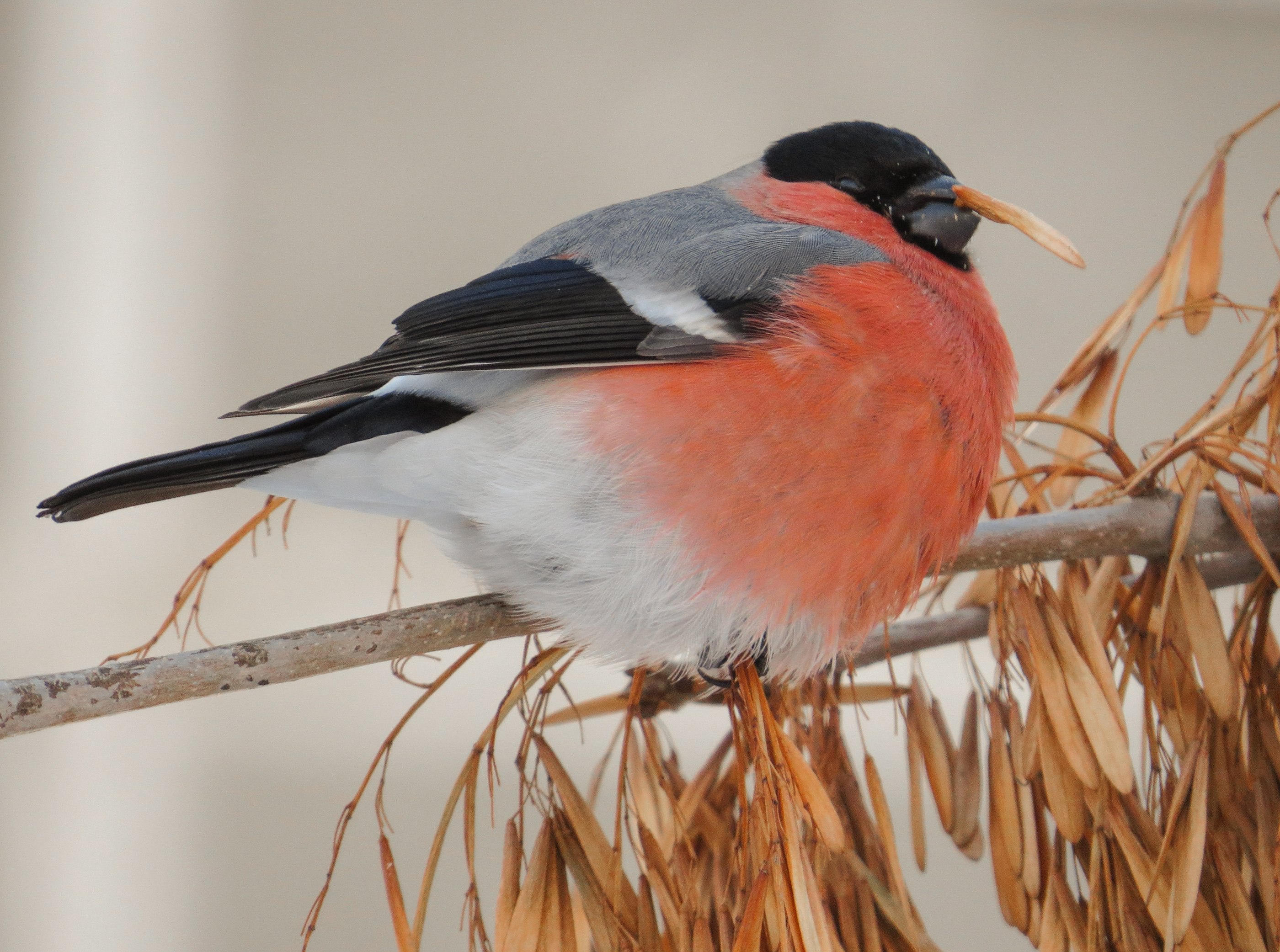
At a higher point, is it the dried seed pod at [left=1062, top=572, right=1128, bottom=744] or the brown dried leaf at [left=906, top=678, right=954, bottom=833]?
the dried seed pod at [left=1062, top=572, right=1128, bottom=744]

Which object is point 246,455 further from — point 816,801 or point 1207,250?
point 1207,250

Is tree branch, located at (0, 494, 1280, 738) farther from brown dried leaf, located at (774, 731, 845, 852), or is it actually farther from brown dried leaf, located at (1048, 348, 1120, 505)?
brown dried leaf, located at (774, 731, 845, 852)

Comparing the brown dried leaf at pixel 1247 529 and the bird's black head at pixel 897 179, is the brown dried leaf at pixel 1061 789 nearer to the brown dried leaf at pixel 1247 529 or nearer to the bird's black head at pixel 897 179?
the brown dried leaf at pixel 1247 529

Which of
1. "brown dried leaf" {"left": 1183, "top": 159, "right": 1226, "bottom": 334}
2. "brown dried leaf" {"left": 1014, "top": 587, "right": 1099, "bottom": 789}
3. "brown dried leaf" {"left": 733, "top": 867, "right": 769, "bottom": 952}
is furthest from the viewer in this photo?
"brown dried leaf" {"left": 1183, "top": 159, "right": 1226, "bottom": 334}

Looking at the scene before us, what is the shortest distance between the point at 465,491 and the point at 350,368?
A: 88 millimetres

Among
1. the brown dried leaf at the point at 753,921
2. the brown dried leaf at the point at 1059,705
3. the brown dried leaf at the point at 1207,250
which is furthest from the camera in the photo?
the brown dried leaf at the point at 1207,250

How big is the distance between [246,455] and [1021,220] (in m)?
0.42

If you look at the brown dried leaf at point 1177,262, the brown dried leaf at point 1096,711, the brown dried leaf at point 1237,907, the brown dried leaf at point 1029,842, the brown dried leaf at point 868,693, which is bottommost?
the brown dried leaf at point 1237,907

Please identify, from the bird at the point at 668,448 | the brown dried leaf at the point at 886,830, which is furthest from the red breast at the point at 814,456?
the brown dried leaf at the point at 886,830

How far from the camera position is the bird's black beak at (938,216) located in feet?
2.33

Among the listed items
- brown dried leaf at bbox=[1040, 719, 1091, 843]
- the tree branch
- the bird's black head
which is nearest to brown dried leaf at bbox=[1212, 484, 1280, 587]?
the tree branch

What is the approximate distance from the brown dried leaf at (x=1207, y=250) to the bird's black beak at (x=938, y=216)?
0.13 m

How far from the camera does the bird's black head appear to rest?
2.35ft

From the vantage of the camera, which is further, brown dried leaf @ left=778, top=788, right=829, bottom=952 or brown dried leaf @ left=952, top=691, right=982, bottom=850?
brown dried leaf @ left=952, top=691, right=982, bottom=850
